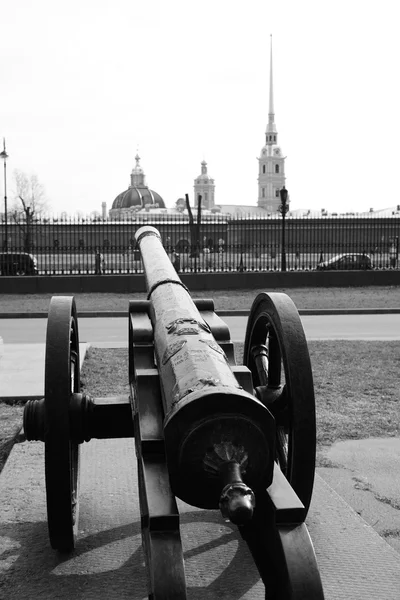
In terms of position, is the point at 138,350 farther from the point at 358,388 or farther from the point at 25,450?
the point at 358,388

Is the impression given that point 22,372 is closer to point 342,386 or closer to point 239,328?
point 342,386

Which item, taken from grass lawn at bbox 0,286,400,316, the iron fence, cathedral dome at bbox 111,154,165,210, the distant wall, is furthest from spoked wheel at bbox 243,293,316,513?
cathedral dome at bbox 111,154,165,210

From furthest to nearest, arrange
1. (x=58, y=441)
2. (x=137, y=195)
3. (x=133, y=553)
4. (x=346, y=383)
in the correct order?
1. (x=137, y=195)
2. (x=346, y=383)
3. (x=133, y=553)
4. (x=58, y=441)

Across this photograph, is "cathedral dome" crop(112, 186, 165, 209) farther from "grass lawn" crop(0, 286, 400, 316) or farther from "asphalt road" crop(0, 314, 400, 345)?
"asphalt road" crop(0, 314, 400, 345)

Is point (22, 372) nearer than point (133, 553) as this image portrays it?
No

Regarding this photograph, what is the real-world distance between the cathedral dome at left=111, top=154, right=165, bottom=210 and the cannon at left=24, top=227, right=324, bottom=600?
321 ft

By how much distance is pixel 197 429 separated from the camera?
231 cm

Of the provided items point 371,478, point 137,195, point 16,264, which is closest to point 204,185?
point 137,195

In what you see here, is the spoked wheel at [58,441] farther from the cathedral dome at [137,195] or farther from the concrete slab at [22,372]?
the cathedral dome at [137,195]

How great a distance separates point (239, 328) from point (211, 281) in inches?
298

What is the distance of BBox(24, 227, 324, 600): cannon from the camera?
7.59 feet

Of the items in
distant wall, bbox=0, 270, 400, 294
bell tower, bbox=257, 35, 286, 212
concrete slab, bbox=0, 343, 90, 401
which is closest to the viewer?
concrete slab, bbox=0, 343, 90, 401

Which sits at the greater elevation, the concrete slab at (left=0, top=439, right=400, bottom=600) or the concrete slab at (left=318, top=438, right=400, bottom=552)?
the concrete slab at (left=0, top=439, right=400, bottom=600)

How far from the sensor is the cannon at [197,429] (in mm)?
2314
